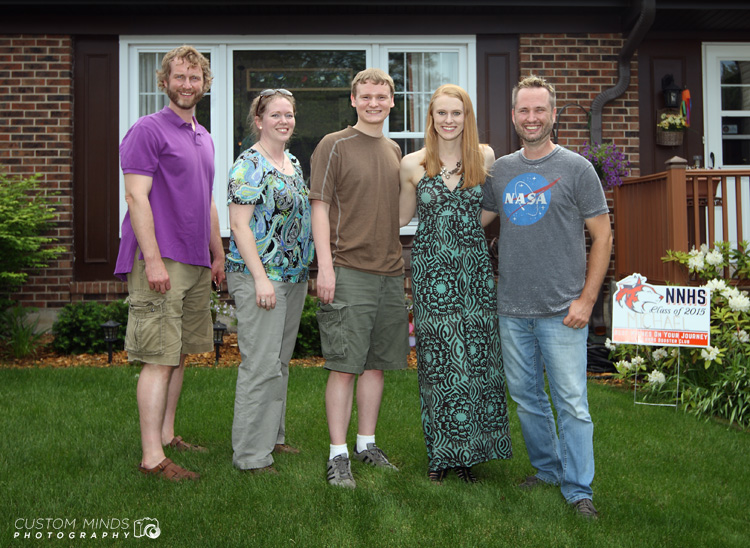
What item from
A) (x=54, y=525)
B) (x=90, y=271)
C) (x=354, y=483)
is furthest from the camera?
(x=90, y=271)

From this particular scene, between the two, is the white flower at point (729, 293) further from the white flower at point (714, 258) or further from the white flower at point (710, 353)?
the white flower at point (710, 353)

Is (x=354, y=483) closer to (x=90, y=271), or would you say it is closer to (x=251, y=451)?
(x=251, y=451)

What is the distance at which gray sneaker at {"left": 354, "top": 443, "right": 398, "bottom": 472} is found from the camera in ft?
11.3

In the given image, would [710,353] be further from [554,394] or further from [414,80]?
[414,80]

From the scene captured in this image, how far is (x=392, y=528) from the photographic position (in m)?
2.73

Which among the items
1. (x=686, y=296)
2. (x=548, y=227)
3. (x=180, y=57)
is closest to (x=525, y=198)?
(x=548, y=227)

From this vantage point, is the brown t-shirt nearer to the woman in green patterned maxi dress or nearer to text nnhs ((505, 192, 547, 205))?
the woman in green patterned maxi dress

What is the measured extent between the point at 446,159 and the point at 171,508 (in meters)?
2.05

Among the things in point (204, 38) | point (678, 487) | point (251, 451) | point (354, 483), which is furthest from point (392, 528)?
point (204, 38)

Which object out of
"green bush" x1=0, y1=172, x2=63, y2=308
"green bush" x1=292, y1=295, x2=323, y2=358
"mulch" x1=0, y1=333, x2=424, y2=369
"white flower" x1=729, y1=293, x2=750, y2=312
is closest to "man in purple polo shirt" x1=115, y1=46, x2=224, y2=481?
"mulch" x1=0, y1=333, x2=424, y2=369

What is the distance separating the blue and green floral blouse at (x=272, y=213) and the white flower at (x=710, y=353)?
124 inches

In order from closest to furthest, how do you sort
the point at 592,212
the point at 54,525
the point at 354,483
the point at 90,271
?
the point at 54,525
the point at 592,212
the point at 354,483
the point at 90,271

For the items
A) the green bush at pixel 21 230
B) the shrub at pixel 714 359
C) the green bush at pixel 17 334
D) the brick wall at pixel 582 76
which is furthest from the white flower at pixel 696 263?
the green bush at pixel 17 334

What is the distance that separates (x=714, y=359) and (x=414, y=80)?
14.7 feet
